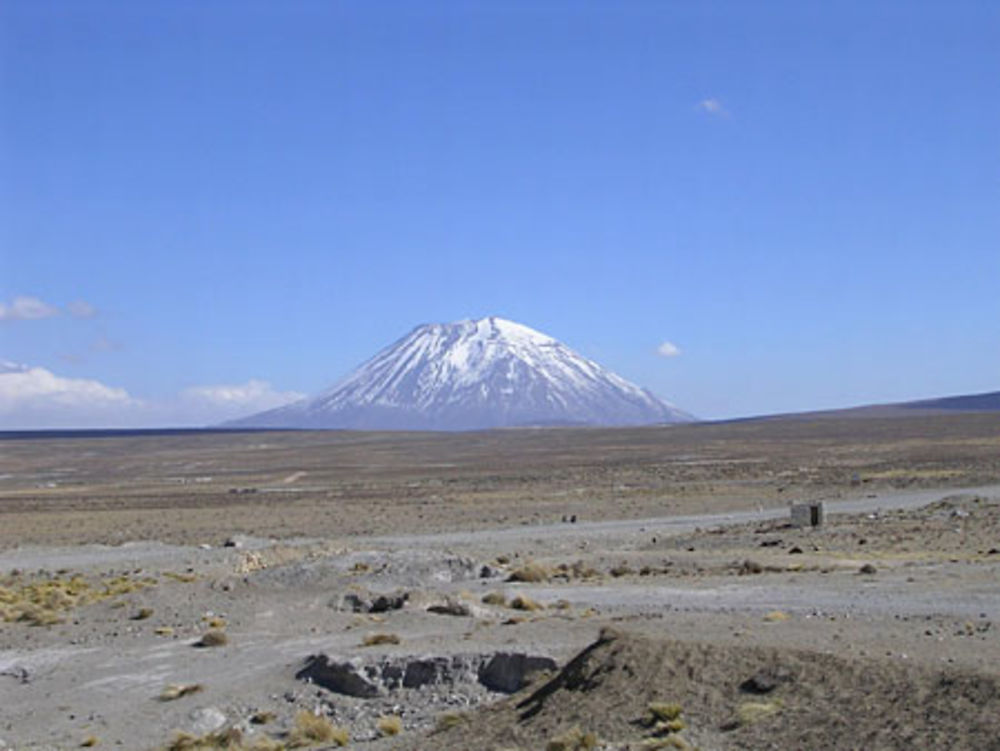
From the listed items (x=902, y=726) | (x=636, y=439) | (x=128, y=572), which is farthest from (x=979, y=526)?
(x=636, y=439)

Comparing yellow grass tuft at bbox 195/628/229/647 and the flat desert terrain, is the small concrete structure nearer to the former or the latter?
the flat desert terrain

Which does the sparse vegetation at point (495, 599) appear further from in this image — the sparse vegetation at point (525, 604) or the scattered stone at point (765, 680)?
the scattered stone at point (765, 680)

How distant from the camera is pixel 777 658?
642 inches

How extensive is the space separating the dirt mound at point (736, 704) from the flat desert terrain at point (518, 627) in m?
0.04

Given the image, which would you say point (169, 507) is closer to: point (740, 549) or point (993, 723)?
point (740, 549)

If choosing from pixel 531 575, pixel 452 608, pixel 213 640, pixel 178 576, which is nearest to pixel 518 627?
pixel 452 608

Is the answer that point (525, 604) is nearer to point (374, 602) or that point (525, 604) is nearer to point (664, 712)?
point (374, 602)

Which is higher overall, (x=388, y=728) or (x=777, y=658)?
(x=777, y=658)

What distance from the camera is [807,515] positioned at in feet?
145

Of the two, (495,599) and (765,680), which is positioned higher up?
(765,680)

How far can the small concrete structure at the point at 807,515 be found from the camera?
1718 inches

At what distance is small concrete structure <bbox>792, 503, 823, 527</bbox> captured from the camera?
43.6m

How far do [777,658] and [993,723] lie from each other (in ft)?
11.6

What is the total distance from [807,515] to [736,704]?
97.5 feet
